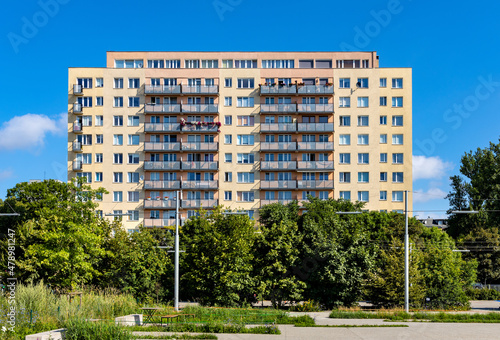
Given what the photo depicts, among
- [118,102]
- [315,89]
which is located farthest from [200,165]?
[315,89]

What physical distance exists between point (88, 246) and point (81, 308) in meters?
12.2

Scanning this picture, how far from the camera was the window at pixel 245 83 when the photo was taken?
70688 millimetres

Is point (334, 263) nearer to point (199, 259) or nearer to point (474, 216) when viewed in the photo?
point (199, 259)

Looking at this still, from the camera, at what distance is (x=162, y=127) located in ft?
226

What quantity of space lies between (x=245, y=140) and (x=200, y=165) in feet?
24.5

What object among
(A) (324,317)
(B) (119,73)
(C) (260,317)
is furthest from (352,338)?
(B) (119,73)

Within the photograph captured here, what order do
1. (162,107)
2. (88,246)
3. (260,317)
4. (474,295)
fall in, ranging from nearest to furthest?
1. (260,317)
2. (88,246)
3. (474,295)
4. (162,107)

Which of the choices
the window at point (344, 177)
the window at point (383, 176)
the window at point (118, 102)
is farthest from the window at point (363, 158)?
the window at point (118, 102)

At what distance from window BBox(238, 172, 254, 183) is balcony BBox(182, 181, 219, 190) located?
355 centimetres

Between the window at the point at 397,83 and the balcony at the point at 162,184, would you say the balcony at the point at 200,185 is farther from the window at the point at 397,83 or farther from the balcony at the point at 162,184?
the window at the point at 397,83

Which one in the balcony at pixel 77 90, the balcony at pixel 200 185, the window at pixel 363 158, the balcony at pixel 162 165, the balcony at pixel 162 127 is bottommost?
the balcony at pixel 200 185

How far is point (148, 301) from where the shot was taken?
34.3 m

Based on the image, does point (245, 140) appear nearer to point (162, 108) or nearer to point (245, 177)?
point (245, 177)

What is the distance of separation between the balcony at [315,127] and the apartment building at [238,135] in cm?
14
